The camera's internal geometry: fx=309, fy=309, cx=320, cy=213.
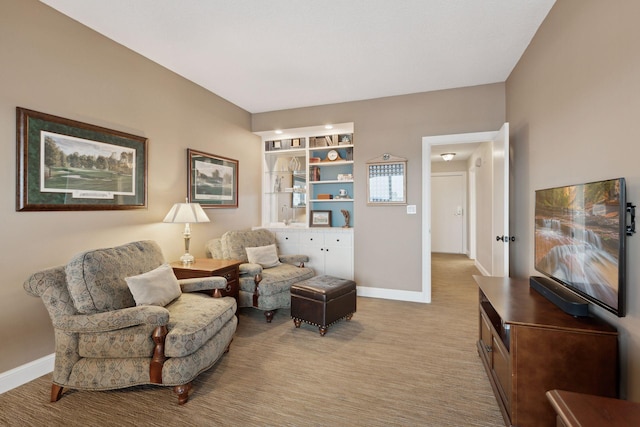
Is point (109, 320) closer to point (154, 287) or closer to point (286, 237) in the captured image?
point (154, 287)

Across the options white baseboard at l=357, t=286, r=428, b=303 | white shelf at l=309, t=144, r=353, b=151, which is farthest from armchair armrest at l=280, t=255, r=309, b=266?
white shelf at l=309, t=144, r=353, b=151

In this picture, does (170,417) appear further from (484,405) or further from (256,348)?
(484,405)

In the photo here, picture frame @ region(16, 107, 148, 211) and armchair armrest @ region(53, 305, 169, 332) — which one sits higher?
picture frame @ region(16, 107, 148, 211)

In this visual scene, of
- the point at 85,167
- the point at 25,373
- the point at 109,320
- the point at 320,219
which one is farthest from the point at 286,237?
the point at 25,373

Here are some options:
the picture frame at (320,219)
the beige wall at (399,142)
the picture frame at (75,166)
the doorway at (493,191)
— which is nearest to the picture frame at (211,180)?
the picture frame at (75,166)

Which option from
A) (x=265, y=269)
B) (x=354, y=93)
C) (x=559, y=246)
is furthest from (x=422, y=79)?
(x=265, y=269)

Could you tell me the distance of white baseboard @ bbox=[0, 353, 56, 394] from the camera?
2092 mm

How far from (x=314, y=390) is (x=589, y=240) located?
1857 mm

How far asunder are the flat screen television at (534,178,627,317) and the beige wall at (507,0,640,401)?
0.10m

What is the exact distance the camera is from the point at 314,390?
2.09 metres

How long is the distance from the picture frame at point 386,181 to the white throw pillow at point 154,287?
8.89ft

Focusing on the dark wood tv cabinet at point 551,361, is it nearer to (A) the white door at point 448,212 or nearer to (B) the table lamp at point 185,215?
(B) the table lamp at point 185,215

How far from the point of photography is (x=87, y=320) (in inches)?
73.9

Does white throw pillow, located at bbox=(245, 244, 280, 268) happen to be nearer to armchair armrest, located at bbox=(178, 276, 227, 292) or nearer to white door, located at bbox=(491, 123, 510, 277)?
armchair armrest, located at bbox=(178, 276, 227, 292)
